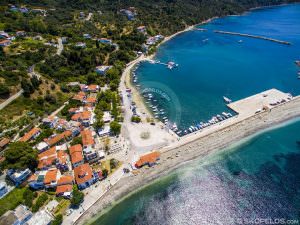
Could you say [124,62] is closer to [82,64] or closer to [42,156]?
[82,64]

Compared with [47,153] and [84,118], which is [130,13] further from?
[47,153]

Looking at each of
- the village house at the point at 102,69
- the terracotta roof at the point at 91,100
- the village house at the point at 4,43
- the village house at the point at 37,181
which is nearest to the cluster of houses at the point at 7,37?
the village house at the point at 4,43

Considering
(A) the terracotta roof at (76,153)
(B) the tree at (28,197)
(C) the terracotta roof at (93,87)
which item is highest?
(C) the terracotta roof at (93,87)

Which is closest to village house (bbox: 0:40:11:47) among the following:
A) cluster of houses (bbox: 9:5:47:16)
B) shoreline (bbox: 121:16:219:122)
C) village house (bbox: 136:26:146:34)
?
shoreline (bbox: 121:16:219:122)

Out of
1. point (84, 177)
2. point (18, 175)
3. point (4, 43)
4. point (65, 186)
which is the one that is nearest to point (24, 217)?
point (65, 186)

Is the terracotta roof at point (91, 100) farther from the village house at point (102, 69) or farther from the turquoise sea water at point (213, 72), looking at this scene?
the village house at point (102, 69)

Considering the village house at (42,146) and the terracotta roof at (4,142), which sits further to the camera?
the village house at (42,146)

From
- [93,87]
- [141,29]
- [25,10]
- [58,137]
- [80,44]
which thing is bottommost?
[58,137]
